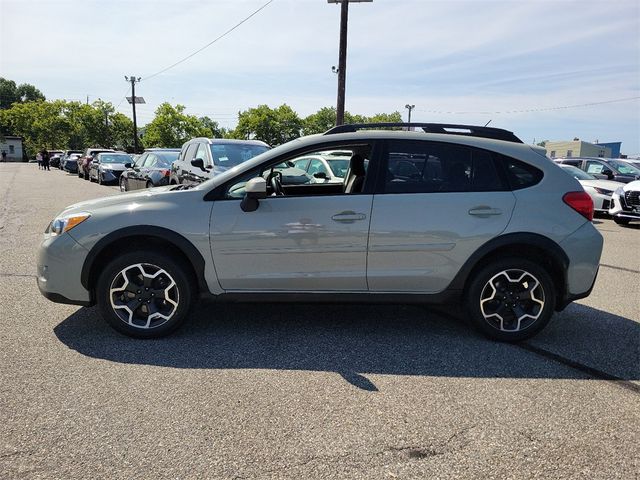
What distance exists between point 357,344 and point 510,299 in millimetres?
1351

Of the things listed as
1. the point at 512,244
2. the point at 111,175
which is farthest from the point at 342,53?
the point at 512,244

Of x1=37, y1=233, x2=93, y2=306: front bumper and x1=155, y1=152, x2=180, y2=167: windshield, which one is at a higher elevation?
x1=155, y1=152, x2=180, y2=167: windshield

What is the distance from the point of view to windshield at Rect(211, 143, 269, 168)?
9.80 m

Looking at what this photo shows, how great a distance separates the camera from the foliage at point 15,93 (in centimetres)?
11581

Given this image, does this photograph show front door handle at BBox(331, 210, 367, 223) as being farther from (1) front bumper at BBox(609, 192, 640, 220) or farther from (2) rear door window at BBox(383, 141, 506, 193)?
(1) front bumper at BBox(609, 192, 640, 220)

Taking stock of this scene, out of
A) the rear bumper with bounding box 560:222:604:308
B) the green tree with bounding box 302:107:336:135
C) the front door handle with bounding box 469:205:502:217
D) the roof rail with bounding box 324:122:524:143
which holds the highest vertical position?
the green tree with bounding box 302:107:336:135

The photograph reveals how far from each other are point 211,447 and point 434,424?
1273mm

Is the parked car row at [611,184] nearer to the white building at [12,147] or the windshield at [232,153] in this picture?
the windshield at [232,153]

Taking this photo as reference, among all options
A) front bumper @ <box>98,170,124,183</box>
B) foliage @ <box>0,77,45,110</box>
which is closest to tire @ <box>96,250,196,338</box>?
front bumper @ <box>98,170,124,183</box>

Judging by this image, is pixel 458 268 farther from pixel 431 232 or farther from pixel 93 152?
pixel 93 152

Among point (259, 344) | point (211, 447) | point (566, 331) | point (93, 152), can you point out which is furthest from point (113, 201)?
point (93, 152)

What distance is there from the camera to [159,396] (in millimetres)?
3146

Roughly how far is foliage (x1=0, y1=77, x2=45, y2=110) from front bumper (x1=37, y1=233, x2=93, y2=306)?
131572 mm

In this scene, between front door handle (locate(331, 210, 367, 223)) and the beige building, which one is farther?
the beige building
